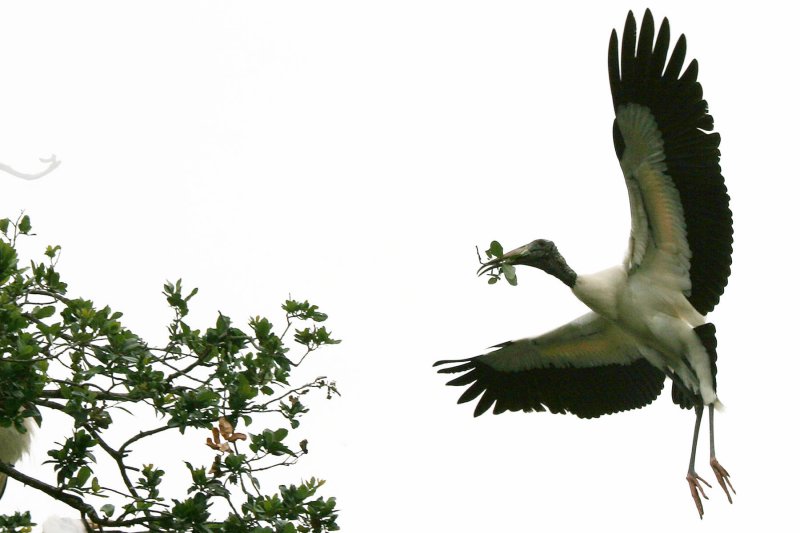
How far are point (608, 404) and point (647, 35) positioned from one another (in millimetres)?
2706

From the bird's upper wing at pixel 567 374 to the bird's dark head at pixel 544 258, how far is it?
0.55 m

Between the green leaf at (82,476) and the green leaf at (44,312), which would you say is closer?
the green leaf at (82,476)

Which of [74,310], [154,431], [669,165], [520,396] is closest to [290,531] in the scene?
[154,431]

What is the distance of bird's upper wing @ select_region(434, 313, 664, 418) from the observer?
296 inches

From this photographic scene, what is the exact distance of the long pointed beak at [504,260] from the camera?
6557 millimetres

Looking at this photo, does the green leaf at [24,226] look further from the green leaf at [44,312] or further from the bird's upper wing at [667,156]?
the bird's upper wing at [667,156]

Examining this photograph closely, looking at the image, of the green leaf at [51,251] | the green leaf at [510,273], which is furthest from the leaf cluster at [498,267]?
the green leaf at [51,251]

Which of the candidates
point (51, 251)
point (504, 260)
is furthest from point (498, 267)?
point (51, 251)

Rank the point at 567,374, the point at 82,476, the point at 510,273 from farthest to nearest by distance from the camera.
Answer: the point at 567,374 → the point at 510,273 → the point at 82,476

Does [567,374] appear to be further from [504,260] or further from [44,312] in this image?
[44,312]

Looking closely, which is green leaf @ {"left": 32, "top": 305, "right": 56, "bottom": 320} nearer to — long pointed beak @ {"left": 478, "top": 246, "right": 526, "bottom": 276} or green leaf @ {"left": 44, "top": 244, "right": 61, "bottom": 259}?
green leaf @ {"left": 44, "top": 244, "right": 61, "bottom": 259}

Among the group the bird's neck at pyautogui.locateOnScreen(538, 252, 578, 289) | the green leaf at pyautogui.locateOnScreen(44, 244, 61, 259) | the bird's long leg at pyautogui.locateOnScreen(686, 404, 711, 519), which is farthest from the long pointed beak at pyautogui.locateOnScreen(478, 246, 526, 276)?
the green leaf at pyautogui.locateOnScreen(44, 244, 61, 259)

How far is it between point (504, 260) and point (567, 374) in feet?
4.27

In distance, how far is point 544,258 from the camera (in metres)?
6.93
